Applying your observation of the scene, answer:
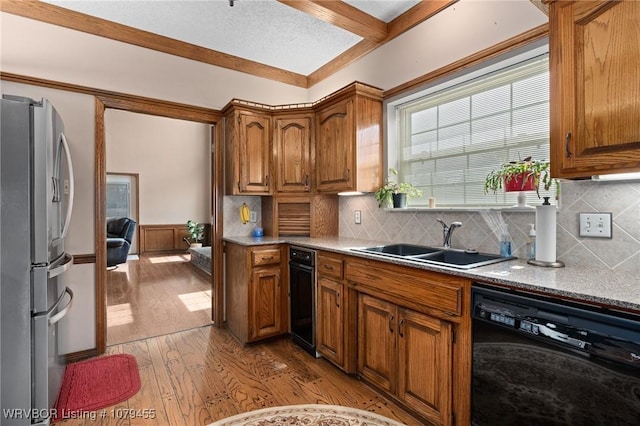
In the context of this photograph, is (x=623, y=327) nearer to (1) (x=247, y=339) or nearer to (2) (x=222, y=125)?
(1) (x=247, y=339)

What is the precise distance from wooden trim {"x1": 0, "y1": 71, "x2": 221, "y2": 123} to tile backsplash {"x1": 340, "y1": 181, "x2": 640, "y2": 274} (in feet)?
7.16

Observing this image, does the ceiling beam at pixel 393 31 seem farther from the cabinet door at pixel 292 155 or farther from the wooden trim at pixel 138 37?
the cabinet door at pixel 292 155

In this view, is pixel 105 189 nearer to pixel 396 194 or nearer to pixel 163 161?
pixel 396 194

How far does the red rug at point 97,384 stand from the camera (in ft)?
6.57

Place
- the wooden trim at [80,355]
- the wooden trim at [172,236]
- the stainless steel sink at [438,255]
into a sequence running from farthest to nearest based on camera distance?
1. the wooden trim at [172,236]
2. the wooden trim at [80,355]
3. the stainless steel sink at [438,255]

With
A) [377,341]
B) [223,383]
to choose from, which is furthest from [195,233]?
[377,341]

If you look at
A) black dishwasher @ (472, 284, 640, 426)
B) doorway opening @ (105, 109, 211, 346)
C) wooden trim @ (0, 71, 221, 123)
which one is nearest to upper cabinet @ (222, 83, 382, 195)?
wooden trim @ (0, 71, 221, 123)

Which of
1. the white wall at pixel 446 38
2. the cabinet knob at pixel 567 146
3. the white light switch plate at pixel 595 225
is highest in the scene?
the white wall at pixel 446 38

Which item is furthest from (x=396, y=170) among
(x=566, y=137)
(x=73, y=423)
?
(x=73, y=423)

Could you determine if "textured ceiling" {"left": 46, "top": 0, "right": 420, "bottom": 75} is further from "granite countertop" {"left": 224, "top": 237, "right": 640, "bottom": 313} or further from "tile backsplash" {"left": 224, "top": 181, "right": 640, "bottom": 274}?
"granite countertop" {"left": 224, "top": 237, "right": 640, "bottom": 313}

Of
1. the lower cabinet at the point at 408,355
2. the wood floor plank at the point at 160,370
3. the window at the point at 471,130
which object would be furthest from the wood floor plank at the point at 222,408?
the window at the point at 471,130

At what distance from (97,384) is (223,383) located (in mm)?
895

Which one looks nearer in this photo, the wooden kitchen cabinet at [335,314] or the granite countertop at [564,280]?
the granite countertop at [564,280]

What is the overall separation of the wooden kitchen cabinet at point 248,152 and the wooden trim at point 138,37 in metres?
0.62
